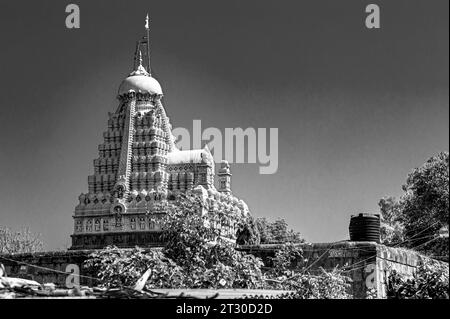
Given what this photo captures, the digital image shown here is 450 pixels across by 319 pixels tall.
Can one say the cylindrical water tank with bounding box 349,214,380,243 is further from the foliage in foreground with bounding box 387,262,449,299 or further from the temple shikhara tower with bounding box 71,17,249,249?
the temple shikhara tower with bounding box 71,17,249,249

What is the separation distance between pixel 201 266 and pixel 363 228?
3187mm

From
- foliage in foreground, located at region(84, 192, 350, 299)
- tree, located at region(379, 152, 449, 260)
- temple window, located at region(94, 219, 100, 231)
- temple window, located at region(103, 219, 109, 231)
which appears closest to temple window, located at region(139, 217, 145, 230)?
temple window, located at region(103, 219, 109, 231)

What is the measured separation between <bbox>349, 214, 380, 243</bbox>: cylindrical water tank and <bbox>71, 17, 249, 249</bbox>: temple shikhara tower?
168 ft

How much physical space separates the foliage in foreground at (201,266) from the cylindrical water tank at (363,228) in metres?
1.08

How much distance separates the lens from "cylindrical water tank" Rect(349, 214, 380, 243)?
15.5 meters

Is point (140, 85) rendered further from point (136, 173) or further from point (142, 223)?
point (142, 223)

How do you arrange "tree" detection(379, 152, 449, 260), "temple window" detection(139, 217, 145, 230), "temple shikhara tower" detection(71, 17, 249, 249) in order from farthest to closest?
1. "temple shikhara tower" detection(71, 17, 249, 249)
2. "temple window" detection(139, 217, 145, 230)
3. "tree" detection(379, 152, 449, 260)

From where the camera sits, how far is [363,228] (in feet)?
51.1

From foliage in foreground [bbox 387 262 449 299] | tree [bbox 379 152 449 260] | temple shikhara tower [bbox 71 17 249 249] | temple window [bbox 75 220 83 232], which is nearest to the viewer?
foliage in foreground [bbox 387 262 449 299]

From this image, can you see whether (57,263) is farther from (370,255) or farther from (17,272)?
(370,255)

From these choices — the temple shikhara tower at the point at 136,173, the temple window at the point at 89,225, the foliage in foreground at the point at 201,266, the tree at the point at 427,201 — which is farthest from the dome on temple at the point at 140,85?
the foliage in foreground at the point at 201,266

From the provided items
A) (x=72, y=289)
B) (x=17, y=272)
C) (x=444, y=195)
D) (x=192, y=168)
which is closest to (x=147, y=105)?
(x=192, y=168)

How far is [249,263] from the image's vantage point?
14.9 meters

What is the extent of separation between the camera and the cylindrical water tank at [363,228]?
1552cm
